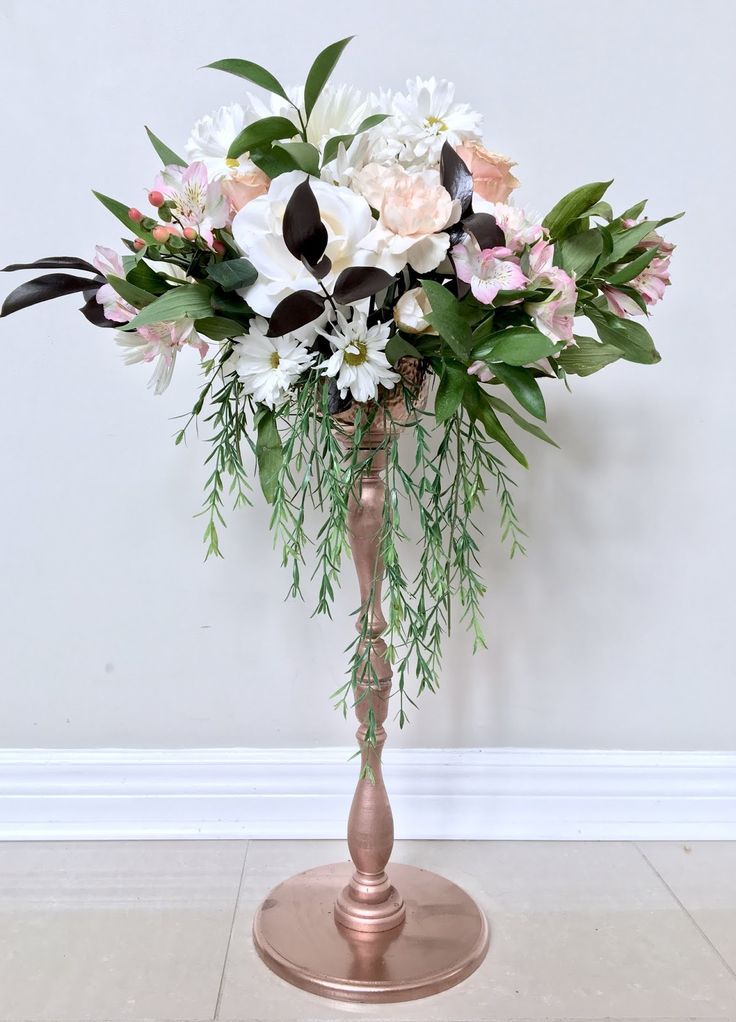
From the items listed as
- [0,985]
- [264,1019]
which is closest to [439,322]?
[264,1019]

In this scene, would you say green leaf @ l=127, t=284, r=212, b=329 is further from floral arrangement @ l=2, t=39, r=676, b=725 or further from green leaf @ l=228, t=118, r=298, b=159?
green leaf @ l=228, t=118, r=298, b=159

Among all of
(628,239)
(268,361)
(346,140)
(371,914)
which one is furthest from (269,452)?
(371,914)

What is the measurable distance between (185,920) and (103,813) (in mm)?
276

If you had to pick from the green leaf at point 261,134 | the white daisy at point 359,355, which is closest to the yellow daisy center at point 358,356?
the white daisy at point 359,355

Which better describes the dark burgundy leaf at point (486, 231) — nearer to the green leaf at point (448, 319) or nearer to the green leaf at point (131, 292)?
the green leaf at point (448, 319)

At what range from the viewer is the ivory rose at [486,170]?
0.95 metres

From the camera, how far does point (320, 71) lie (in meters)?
0.88

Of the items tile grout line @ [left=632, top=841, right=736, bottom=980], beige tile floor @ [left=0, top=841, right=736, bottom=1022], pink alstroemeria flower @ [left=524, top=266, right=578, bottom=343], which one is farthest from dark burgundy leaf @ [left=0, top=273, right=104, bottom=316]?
tile grout line @ [left=632, top=841, right=736, bottom=980]

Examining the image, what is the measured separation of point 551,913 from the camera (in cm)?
126

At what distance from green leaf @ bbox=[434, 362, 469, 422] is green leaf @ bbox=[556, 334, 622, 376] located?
12 centimetres

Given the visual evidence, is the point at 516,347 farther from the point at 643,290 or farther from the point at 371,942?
the point at 371,942

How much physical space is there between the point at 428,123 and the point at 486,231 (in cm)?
16

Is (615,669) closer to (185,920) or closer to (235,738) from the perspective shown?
(235,738)

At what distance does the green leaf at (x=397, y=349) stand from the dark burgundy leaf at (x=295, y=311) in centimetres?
8
